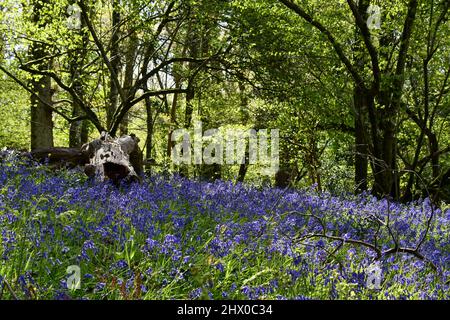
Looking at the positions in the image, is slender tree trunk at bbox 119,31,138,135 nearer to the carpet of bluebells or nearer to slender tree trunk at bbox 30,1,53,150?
slender tree trunk at bbox 30,1,53,150

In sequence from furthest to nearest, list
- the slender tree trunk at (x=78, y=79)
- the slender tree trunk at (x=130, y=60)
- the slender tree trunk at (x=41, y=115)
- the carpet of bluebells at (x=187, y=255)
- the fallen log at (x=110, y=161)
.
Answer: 1. the slender tree trunk at (x=130, y=60)
2. the slender tree trunk at (x=41, y=115)
3. the slender tree trunk at (x=78, y=79)
4. the fallen log at (x=110, y=161)
5. the carpet of bluebells at (x=187, y=255)

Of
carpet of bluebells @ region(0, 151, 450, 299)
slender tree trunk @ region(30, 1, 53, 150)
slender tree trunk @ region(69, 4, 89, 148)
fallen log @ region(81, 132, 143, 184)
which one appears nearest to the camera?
carpet of bluebells @ region(0, 151, 450, 299)

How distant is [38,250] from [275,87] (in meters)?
10.8

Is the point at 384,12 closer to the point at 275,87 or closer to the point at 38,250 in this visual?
the point at 275,87

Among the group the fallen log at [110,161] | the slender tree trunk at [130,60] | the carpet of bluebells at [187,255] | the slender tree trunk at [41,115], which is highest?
the slender tree trunk at [130,60]

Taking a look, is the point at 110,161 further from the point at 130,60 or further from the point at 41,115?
the point at 130,60

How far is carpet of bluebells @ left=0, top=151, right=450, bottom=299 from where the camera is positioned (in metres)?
3.27

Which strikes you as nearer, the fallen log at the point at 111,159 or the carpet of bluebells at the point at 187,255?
the carpet of bluebells at the point at 187,255

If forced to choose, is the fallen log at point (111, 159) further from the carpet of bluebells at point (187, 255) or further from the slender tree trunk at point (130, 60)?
the slender tree trunk at point (130, 60)

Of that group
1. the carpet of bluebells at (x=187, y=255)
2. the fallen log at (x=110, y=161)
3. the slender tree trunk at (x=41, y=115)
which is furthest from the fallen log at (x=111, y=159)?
the slender tree trunk at (x=41, y=115)

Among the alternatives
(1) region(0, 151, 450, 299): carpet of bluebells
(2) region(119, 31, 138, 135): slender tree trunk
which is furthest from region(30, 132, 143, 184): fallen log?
(2) region(119, 31, 138, 135): slender tree trunk

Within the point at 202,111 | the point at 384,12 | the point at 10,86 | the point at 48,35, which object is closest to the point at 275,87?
the point at 384,12

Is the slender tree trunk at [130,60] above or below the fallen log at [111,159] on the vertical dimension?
above

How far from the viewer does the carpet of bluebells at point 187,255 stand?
3.27 m
